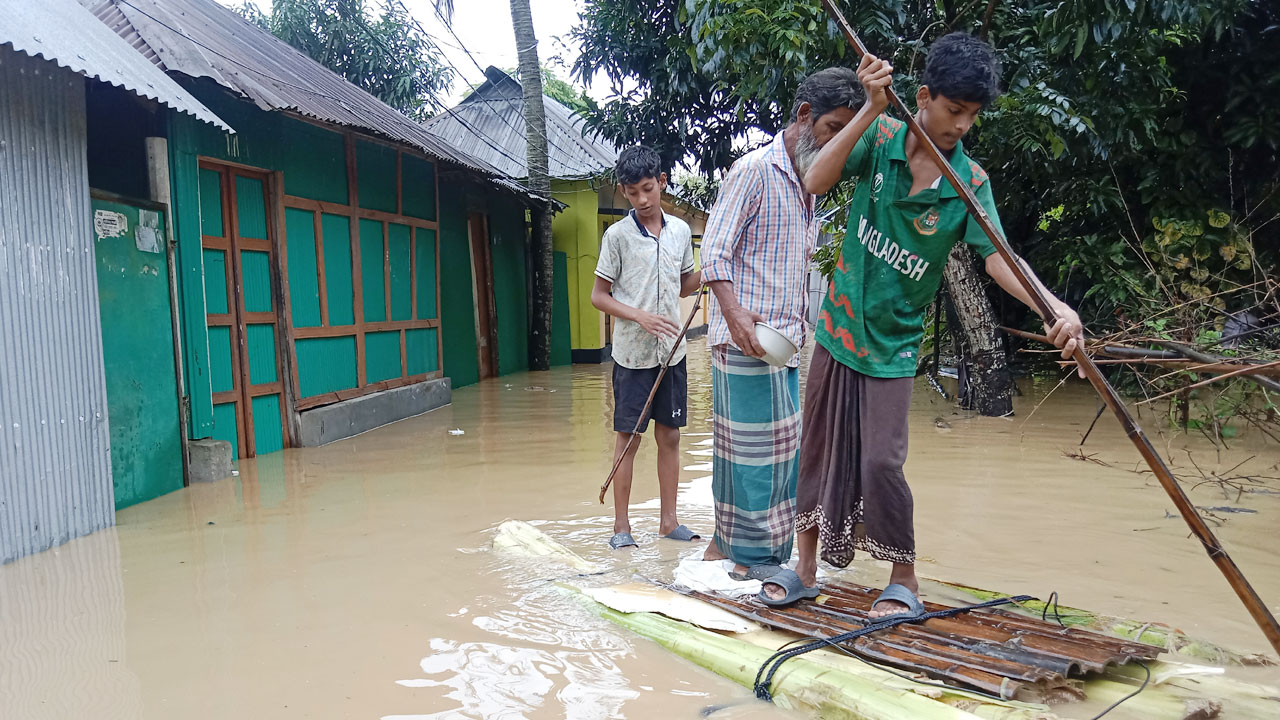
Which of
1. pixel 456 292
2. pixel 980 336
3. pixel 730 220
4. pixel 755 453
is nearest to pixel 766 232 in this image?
pixel 730 220

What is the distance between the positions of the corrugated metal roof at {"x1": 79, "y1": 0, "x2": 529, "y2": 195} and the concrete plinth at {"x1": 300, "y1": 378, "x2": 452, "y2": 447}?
2.36 meters

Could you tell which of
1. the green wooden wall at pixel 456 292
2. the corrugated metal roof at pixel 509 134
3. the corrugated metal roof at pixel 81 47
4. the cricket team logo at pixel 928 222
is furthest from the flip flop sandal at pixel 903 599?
the corrugated metal roof at pixel 509 134

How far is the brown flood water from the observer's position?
2.75 meters

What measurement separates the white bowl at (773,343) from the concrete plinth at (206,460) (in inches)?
168

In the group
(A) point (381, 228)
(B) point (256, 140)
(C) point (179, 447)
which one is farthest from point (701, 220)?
(C) point (179, 447)

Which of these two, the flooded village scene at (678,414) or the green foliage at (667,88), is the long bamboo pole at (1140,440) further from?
the green foliage at (667,88)

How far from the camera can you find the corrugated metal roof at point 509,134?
14.7 m

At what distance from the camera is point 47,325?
4277 mm

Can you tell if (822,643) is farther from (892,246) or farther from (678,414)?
(678,414)

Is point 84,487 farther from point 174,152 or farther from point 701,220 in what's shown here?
point 701,220

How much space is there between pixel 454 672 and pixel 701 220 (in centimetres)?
2224

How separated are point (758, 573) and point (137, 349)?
13.4 ft

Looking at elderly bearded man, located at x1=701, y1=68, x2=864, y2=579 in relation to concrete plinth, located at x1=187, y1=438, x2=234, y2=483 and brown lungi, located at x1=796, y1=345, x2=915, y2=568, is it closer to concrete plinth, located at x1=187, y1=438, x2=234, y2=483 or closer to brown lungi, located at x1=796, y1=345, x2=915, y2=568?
brown lungi, located at x1=796, y1=345, x2=915, y2=568

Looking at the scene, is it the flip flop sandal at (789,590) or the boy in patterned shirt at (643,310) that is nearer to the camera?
the flip flop sandal at (789,590)
